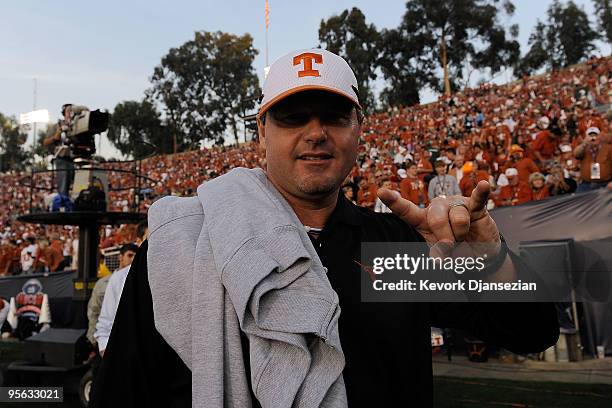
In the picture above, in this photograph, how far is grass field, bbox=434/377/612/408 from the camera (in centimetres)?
483

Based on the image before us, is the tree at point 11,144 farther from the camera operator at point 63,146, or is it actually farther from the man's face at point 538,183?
the man's face at point 538,183

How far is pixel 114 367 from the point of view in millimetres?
1444

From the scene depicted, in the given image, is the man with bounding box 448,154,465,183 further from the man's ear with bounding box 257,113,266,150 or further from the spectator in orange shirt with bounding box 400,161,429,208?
the man's ear with bounding box 257,113,266,150

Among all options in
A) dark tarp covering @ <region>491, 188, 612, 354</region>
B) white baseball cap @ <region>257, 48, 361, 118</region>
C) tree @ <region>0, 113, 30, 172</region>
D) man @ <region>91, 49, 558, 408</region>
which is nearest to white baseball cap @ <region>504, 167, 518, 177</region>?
dark tarp covering @ <region>491, 188, 612, 354</region>

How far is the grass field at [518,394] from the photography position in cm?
483

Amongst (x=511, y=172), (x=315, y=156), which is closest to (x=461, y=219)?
(x=315, y=156)

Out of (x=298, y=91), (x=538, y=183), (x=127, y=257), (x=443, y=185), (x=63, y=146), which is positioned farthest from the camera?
(x=538, y=183)

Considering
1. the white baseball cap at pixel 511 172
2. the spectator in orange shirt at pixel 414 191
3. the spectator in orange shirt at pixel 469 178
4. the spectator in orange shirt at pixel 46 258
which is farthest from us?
the spectator in orange shirt at pixel 46 258

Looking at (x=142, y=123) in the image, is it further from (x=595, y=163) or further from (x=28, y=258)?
(x=595, y=163)

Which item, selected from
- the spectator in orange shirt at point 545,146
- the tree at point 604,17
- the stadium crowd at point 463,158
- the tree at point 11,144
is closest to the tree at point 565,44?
the tree at point 604,17

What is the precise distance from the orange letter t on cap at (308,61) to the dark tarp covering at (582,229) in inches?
182

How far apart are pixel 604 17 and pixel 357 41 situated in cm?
2287

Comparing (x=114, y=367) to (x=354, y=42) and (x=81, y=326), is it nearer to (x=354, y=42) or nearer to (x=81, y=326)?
(x=81, y=326)

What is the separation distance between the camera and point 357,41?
52.5m
